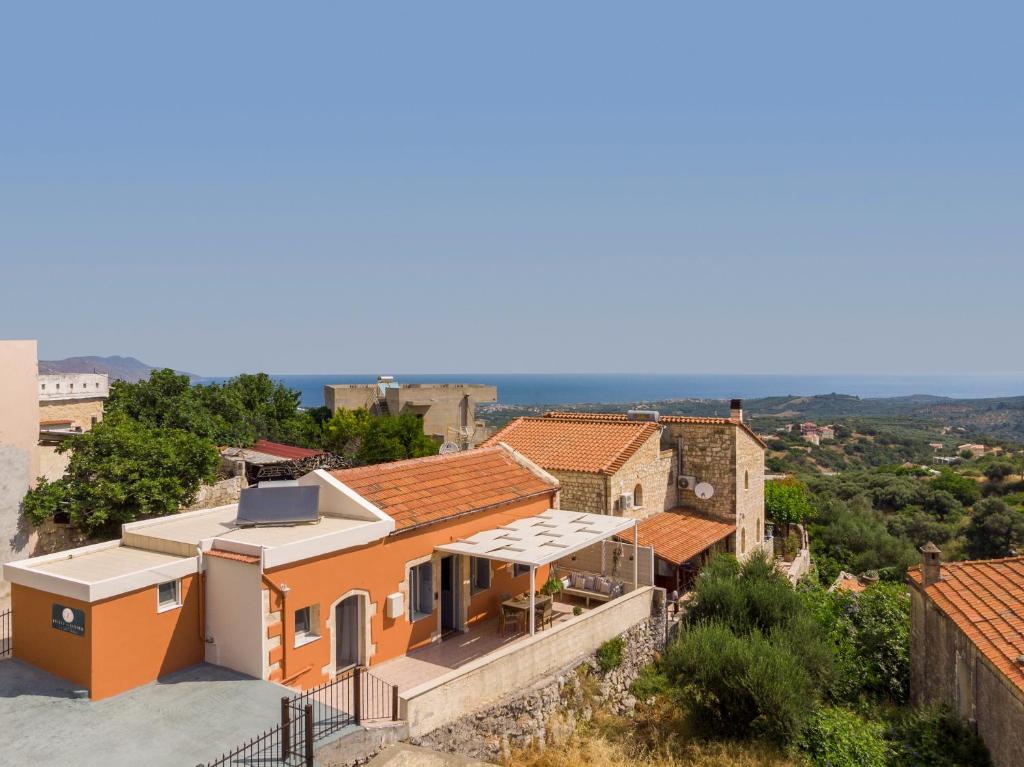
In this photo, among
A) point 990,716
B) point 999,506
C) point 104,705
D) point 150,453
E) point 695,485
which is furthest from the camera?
point 999,506

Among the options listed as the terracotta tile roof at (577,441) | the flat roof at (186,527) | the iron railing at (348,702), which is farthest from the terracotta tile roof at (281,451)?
the iron railing at (348,702)

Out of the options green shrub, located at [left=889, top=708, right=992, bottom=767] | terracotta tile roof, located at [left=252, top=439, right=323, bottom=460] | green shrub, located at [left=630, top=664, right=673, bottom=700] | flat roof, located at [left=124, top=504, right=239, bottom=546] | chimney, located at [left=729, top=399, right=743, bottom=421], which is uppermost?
chimney, located at [left=729, top=399, right=743, bottom=421]

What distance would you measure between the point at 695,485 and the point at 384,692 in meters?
16.4

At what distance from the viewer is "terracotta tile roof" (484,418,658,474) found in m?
22.1

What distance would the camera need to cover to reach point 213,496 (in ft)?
77.7

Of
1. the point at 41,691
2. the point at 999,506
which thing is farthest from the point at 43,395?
the point at 999,506

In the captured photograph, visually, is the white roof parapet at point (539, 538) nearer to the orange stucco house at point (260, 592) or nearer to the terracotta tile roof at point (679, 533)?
the orange stucco house at point (260, 592)

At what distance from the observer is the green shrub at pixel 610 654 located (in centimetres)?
1623

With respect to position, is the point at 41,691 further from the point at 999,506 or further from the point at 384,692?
the point at 999,506

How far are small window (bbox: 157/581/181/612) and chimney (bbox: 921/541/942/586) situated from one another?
15.4m

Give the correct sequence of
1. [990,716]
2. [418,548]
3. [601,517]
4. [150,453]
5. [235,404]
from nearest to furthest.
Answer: [990,716], [418,548], [601,517], [150,453], [235,404]

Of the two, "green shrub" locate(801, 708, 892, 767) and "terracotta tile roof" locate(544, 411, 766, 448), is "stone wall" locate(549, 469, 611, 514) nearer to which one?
"terracotta tile roof" locate(544, 411, 766, 448)

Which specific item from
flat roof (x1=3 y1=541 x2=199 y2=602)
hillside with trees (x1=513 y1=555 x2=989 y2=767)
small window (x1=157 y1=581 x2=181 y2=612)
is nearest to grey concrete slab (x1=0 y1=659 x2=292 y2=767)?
small window (x1=157 y1=581 x2=181 y2=612)

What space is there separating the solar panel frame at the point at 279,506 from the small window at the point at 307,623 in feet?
6.04
